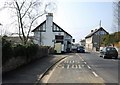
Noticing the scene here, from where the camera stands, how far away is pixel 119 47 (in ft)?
218

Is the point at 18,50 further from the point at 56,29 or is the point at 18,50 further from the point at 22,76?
the point at 56,29

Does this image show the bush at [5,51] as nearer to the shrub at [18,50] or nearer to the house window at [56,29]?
the shrub at [18,50]

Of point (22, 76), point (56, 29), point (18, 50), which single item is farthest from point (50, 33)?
point (22, 76)

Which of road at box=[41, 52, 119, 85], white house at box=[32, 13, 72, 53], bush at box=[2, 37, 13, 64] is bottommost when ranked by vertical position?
road at box=[41, 52, 119, 85]

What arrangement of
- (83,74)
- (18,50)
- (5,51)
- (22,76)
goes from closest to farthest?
(22,76) → (5,51) → (83,74) → (18,50)

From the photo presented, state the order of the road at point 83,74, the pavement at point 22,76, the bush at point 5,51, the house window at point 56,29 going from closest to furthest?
the pavement at point 22,76, the road at point 83,74, the bush at point 5,51, the house window at point 56,29

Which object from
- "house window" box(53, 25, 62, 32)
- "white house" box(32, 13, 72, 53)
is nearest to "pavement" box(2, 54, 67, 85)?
"white house" box(32, 13, 72, 53)

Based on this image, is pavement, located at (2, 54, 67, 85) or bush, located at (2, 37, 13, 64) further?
bush, located at (2, 37, 13, 64)

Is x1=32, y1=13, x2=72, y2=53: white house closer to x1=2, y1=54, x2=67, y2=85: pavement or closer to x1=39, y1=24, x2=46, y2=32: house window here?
x1=39, y1=24, x2=46, y2=32: house window

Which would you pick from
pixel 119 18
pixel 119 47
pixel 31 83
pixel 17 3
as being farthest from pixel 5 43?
pixel 119 47

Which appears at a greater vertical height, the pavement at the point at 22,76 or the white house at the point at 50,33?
the white house at the point at 50,33

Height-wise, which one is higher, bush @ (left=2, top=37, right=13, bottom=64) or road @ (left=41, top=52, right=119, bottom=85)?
bush @ (left=2, top=37, right=13, bottom=64)

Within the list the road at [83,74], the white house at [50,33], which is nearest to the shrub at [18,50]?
the road at [83,74]

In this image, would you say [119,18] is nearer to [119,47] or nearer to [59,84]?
[119,47]
